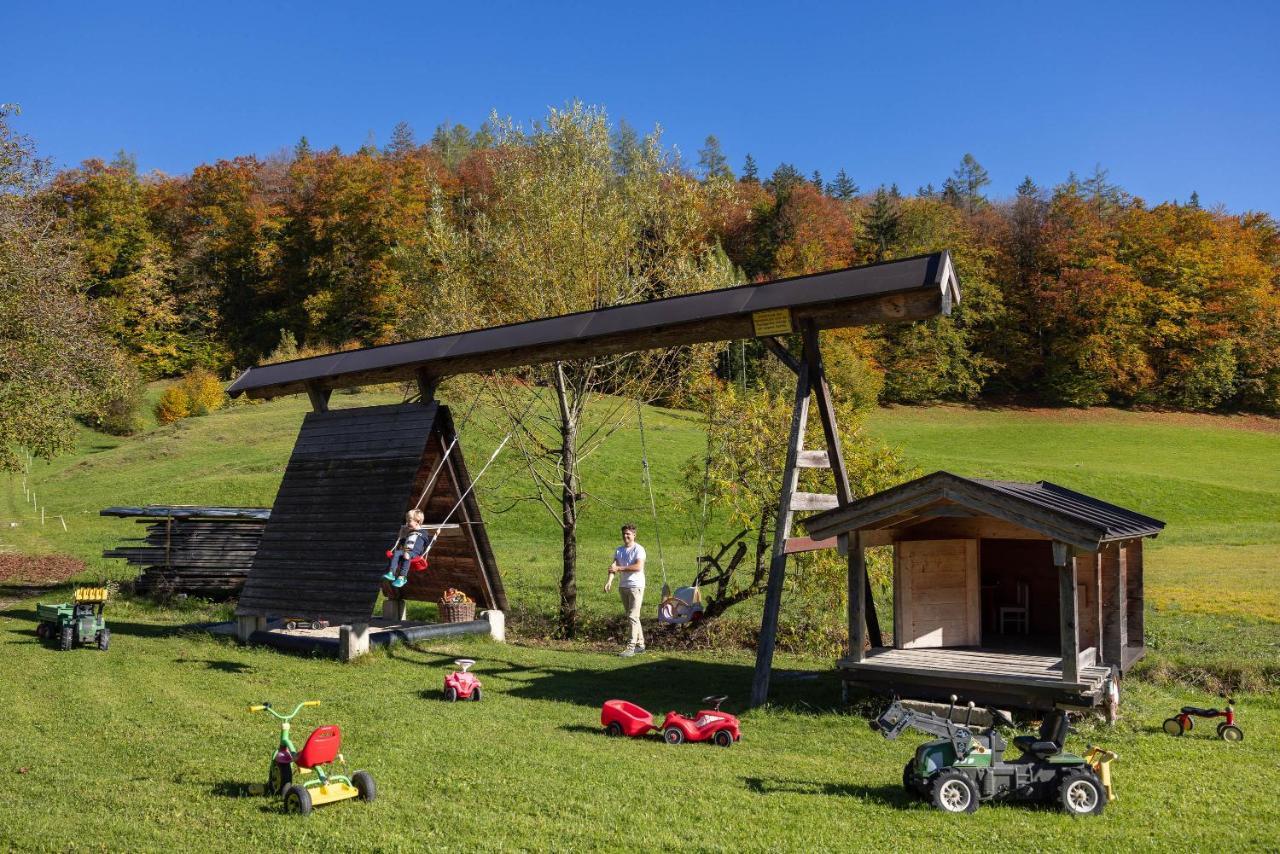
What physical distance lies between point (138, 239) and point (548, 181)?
5714 cm

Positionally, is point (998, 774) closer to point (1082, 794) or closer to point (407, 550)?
point (1082, 794)

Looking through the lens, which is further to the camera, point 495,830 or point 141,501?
point 141,501

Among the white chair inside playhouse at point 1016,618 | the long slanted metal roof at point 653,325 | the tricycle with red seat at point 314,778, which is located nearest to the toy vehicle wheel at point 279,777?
the tricycle with red seat at point 314,778

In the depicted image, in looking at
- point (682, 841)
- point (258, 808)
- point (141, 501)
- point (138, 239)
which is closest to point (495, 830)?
point (682, 841)

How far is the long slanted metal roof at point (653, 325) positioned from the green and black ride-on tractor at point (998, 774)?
14.5 ft

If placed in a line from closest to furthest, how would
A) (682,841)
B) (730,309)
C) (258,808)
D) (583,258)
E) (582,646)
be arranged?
(682,841) → (258,808) → (730,309) → (582,646) → (583,258)

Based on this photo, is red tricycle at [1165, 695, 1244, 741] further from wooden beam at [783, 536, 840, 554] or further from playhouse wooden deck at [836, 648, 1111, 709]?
wooden beam at [783, 536, 840, 554]

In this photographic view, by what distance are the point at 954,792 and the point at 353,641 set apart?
326 inches

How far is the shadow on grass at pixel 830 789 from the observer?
692cm

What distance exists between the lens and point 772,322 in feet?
35.4

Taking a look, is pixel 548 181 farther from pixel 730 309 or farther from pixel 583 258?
pixel 730 309

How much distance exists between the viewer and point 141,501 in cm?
3262

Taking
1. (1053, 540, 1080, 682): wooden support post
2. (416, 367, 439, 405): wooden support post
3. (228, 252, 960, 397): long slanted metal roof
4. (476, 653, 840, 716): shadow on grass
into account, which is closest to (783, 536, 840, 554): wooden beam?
(476, 653, 840, 716): shadow on grass

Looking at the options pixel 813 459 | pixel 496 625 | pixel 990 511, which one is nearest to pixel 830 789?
pixel 990 511
